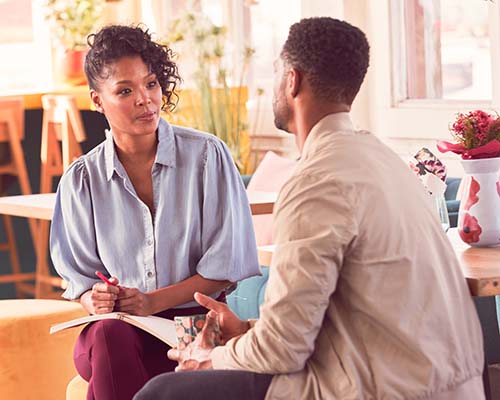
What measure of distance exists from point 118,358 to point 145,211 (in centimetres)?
39

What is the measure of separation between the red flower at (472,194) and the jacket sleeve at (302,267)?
36.5 inches

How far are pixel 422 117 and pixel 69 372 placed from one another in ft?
6.71

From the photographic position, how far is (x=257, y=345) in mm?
1911

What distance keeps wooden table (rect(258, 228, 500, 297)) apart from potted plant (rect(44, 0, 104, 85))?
4.16 metres

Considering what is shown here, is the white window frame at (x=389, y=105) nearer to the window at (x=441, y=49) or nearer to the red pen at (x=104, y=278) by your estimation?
the window at (x=441, y=49)

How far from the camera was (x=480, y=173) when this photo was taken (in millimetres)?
2713

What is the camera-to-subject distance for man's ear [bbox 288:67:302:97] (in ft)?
6.59

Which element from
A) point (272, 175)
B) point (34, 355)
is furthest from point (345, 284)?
point (272, 175)

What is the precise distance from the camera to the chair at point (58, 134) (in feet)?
20.2

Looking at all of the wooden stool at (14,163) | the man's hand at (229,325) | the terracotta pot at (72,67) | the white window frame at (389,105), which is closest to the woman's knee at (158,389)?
the man's hand at (229,325)

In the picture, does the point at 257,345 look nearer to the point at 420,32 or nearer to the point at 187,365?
the point at 187,365

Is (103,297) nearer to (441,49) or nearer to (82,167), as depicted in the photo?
(82,167)

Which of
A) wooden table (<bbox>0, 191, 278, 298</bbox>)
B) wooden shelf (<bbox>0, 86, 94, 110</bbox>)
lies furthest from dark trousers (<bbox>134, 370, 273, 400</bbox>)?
wooden shelf (<bbox>0, 86, 94, 110</bbox>)

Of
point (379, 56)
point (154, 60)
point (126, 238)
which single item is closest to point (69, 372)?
point (126, 238)
